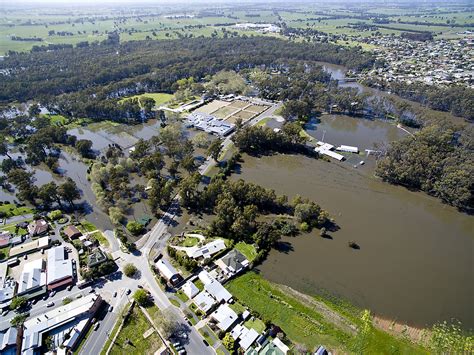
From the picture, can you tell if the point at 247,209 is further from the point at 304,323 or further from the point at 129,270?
the point at 129,270

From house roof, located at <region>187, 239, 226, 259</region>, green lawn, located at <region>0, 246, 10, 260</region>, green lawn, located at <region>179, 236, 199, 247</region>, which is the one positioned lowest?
green lawn, located at <region>0, 246, 10, 260</region>

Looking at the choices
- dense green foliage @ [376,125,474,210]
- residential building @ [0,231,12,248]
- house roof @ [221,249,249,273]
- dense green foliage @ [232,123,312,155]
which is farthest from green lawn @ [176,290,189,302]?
dense green foliage @ [376,125,474,210]

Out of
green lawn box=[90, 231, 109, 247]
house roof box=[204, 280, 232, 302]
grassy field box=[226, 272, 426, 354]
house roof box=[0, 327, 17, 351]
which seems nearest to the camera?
house roof box=[0, 327, 17, 351]

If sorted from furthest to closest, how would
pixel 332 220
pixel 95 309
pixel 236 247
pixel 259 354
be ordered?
pixel 332 220, pixel 236 247, pixel 95 309, pixel 259 354

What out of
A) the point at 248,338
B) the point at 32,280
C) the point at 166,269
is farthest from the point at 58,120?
the point at 248,338

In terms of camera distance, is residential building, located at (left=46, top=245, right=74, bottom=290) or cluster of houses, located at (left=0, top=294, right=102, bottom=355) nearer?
cluster of houses, located at (left=0, top=294, right=102, bottom=355)

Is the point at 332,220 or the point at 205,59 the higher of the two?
the point at 205,59

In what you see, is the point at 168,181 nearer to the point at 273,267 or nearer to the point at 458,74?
the point at 273,267

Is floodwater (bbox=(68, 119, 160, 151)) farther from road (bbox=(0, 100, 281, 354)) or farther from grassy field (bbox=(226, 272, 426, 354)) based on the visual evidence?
grassy field (bbox=(226, 272, 426, 354))

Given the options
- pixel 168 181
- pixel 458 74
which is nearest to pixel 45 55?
pixel 168 181
